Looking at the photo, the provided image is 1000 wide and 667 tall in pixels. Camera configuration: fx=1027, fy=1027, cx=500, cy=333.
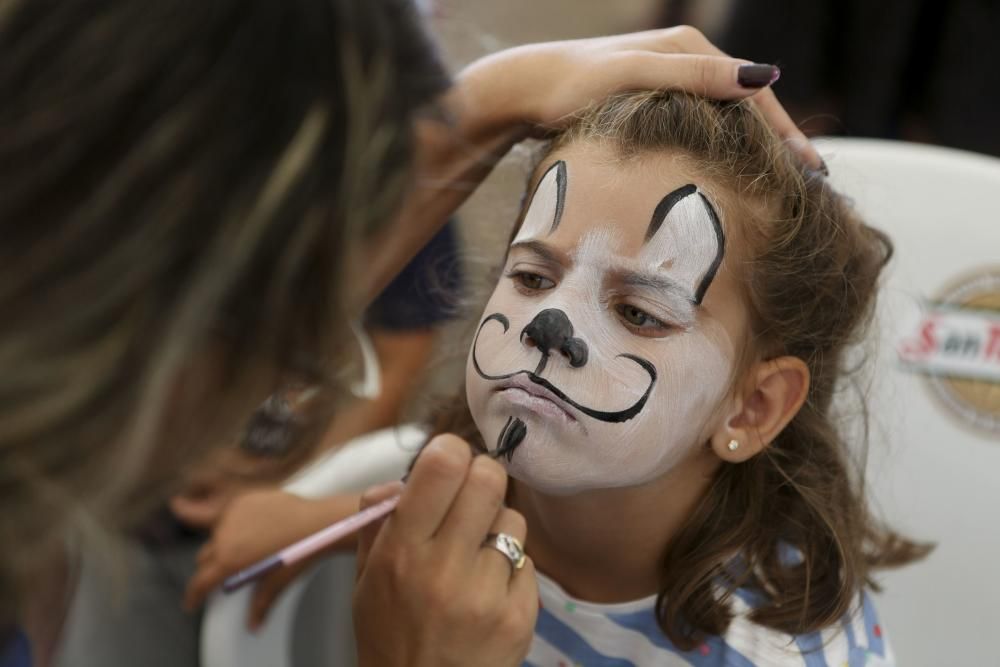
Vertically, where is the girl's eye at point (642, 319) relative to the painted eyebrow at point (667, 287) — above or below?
below

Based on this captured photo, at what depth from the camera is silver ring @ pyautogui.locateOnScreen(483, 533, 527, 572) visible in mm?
715

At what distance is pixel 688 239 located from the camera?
766 millimetres

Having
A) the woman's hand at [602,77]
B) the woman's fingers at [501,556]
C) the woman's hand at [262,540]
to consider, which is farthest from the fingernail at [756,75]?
the woman's hand at [262,540]

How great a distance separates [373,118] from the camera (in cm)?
54

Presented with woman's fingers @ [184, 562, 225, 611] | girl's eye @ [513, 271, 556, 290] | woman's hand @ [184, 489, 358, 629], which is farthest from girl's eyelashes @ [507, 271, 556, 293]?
woman's fingers @ [184, 562, 225, 611]

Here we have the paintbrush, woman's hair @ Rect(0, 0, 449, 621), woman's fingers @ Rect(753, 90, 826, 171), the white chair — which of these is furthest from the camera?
the white chair

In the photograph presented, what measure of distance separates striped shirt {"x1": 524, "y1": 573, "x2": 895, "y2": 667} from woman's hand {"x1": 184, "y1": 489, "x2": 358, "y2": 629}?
23 cm

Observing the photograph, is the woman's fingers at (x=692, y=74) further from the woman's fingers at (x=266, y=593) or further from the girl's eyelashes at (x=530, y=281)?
the woman's fingers at (x=266, y=593)

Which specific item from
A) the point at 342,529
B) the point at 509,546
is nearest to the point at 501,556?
the point at 509,546

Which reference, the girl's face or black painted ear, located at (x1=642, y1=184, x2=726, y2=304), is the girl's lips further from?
black painted ear, located at (x1=642, y1=184, x2=726, y2=304)

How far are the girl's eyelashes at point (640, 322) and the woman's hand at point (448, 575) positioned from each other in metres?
0.16

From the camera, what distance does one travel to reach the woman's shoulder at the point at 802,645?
0.81 metres

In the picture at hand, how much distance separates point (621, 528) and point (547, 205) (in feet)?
0.94

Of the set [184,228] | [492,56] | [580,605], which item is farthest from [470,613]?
[492,56]
